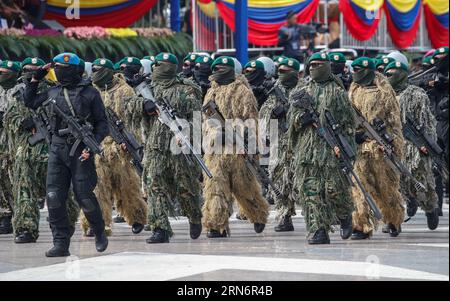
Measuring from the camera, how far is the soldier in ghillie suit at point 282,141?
577 inches

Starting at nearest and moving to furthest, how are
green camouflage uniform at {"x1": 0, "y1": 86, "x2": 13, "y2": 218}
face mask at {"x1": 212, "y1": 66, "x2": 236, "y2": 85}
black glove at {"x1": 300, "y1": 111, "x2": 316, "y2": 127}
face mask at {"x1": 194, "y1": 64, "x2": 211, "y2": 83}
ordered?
black glove at {"x1": 300, "y1": 111, "x2": 316, "y2": 127}
face mask at {"x1": 212, "y1": 66, "x2": 236, "y2": 85}
green camouflage uniform at {"x1": 0, "y1": 86, "x2": 13, "y2": 218}
face mask at {"x1": 194, "y1": 64, "x2": 211, "y2": 83}

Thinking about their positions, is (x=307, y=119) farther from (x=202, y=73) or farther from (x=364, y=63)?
(x=202, y=73)

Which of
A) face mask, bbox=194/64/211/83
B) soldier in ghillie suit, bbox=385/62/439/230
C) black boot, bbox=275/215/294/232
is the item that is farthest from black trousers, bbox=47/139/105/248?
face mask, bbox=194/64/211/83

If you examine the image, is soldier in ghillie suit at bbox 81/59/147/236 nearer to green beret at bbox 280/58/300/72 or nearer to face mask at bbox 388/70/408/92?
green beret at bbox 280/58/300/72

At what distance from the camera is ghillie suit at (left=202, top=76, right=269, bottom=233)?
540 inches

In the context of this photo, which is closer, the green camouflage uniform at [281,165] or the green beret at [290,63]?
the green camouflage uniform at [281,165]

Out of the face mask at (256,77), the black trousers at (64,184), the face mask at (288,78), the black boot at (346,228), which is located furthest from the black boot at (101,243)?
the face mask at (256,77)

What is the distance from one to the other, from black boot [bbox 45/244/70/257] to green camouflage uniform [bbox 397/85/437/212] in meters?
4.37

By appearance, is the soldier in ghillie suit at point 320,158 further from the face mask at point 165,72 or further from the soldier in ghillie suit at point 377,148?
the face mask at point 165,72

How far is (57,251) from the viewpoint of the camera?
39.4ft

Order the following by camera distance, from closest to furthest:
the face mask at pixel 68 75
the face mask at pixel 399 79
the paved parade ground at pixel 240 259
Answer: the paved parade ground at pixel 240 259, the face mask at pixel 68 75, the face mask at pixel 399 79

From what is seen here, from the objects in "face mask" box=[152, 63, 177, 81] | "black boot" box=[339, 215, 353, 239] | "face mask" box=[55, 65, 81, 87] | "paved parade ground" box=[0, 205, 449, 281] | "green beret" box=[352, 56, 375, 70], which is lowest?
"paved parade ground" box=[0, 205, 449, 281]

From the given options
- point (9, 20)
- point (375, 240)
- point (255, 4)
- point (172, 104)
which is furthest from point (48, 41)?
point (375, 240)

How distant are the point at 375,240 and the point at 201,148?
219 centimetres
